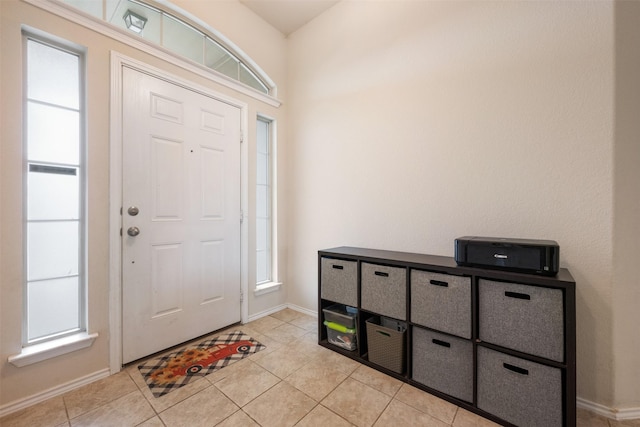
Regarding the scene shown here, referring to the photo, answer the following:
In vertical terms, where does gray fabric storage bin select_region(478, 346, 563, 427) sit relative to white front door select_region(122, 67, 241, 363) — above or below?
below

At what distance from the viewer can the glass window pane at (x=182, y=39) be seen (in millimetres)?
2055

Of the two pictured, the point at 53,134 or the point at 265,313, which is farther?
the point at 265,313

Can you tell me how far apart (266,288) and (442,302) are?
173cm

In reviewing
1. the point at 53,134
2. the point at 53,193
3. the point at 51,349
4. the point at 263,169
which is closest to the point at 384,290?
the point at 263,169

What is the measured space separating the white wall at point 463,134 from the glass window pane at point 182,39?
3.30ft

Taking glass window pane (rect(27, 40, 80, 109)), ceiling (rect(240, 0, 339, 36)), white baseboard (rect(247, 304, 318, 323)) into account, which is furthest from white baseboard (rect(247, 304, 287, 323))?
ceiling (rect(240, 0, 339, 36))

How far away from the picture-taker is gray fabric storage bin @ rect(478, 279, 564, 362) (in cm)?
119

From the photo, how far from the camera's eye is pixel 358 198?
2.35m

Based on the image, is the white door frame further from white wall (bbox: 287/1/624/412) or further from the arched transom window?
white wall (bbox: 287/1/624/412)

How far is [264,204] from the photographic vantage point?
2846mm

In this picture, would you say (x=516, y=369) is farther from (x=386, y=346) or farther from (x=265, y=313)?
(x=265, y=313)

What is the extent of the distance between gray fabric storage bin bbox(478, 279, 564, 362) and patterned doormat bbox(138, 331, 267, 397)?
158cm

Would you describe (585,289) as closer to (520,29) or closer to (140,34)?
(520,29)

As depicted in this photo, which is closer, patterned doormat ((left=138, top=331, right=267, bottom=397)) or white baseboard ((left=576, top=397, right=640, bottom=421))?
white baseboard ((left=576, top=397, right=640, bottom=421))
